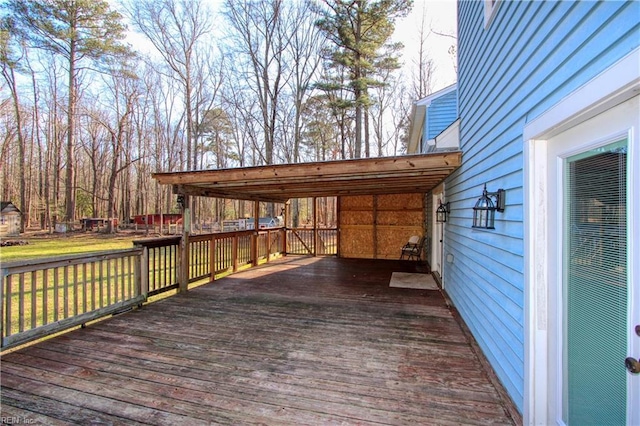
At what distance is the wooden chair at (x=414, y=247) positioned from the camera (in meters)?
8.60

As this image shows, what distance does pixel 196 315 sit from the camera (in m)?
4.04

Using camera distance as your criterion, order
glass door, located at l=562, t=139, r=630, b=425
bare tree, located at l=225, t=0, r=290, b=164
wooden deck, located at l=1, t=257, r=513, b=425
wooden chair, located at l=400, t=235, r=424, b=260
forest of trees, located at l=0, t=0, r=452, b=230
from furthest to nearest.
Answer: bare tree, located at l=225, t=0, r=290, b=164 < forest of trees, located at l=0, t=0, r=452, b=230 < wooden chair, located at l=400, t=235, r=424, b=260 < wooden deck, located at l=1, t=257, r=513, b=425 < glass door, located at l=562, t=139, r=630, b=425

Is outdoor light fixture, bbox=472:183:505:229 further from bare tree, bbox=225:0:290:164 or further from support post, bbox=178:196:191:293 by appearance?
bare tree, bbox=225:0:290:164

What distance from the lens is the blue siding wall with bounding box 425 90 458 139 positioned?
21.0 ft

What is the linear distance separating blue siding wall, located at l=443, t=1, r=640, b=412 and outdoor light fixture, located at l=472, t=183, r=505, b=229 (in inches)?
2.9

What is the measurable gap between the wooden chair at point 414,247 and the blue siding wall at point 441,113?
3229 mm

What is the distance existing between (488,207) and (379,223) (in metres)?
6.92

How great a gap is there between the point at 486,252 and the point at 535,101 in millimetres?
1430

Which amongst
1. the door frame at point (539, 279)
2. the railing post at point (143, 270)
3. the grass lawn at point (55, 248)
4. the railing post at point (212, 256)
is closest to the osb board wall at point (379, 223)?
the railing post at point (212, 256)

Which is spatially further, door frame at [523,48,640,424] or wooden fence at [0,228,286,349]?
wooden fence at [0,228,286,349]

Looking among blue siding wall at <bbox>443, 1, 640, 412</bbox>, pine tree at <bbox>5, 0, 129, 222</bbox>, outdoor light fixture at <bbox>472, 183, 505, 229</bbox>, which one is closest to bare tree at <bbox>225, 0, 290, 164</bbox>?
pine tree at <bbox>5, 0, 129, 222</bbox>

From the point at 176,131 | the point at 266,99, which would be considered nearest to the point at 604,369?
the point at 266,99

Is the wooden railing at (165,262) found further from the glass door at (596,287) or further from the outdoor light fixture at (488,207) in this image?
the glass door at (596,287)

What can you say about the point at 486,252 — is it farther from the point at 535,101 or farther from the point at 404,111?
the point at 404,111
